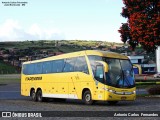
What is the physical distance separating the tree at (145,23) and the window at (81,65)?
7242 millimetres

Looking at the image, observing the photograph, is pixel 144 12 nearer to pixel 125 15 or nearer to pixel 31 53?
pixel 125 15

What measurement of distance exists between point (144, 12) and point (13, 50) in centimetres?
16130

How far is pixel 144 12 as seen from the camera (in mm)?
30844

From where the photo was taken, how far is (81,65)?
2472 cm

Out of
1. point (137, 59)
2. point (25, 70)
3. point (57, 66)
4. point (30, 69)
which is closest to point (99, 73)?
point (57, 66)

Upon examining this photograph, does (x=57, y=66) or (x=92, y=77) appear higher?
(x=57, y=66)

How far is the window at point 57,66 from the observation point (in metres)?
27.2

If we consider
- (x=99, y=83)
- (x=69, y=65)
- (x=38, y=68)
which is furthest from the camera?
(x=38, y=68)

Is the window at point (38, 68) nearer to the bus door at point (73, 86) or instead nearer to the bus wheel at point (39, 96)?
the bus wheel at point (39, 96)

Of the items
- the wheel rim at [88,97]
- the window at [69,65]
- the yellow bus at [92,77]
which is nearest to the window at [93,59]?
the yellow bus at [92,77]

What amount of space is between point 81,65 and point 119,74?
2512 mm

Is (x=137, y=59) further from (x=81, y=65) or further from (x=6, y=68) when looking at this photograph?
(x=81, y=65)

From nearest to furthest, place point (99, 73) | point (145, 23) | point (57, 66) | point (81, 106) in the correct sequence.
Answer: point (81, 106), point (99, 73), point (57, 66), point (145, 23)

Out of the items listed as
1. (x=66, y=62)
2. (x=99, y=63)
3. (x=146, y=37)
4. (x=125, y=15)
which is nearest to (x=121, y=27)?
(x=125, y=15)
